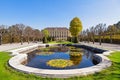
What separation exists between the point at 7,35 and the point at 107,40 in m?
26.2

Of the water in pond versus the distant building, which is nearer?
the water in pond

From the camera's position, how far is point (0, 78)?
6.52 meters

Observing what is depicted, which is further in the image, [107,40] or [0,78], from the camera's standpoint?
[107,40]

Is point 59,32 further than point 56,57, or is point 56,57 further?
point 59,32

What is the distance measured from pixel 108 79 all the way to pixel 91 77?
685 mm

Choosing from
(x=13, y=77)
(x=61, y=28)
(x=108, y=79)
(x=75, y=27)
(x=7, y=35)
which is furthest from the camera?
(x=61, y=28)

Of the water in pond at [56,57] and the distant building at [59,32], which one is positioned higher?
the distant building at [59,32]

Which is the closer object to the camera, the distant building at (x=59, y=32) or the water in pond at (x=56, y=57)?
the water in pond at (x=56, y=57)

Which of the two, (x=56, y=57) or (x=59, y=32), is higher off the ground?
(x=59, y=32)

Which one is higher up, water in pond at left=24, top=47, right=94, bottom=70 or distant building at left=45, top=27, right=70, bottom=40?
distant building at left=45, top=27, right=70, bottom=40

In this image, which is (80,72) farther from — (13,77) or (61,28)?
(61,28)

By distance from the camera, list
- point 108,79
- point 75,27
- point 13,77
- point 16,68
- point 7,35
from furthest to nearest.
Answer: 1. point 75,27
2. point 7,35
3. point 16,68
4. point 13,77
5. point 108,79

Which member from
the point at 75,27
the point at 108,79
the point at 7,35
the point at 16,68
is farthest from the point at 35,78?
the point at 75,27

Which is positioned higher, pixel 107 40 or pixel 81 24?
pixel 81 24
